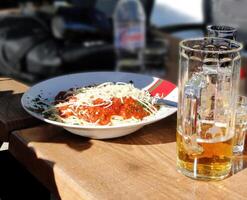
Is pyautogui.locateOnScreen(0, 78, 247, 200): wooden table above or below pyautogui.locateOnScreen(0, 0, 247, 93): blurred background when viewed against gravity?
above

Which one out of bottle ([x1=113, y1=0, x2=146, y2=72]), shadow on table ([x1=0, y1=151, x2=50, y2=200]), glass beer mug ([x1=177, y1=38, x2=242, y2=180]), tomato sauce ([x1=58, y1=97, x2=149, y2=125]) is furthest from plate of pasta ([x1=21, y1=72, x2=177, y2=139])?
bottle ([x1=113, y1=0, x2=146, y2=72])

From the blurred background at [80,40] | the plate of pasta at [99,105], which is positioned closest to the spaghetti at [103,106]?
the plate of pasta at [99,105]

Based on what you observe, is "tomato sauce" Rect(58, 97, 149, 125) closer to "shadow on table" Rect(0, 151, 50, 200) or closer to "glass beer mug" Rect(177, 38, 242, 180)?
"glass beer mug" Rect(177, 38, 242, 180)

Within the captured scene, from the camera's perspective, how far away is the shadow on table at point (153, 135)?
0.93 meters

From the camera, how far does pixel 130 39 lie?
285 cm

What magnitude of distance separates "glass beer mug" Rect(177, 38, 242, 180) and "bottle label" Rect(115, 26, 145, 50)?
2.03m

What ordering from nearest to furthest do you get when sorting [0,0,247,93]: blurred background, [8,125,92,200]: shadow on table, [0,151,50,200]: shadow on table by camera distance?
[8,125,92,200]: shadow on table < [0,151,50,200]: shadow on table < [0,0,247,93]: blurred background

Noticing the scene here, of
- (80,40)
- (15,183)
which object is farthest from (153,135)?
(80,40)

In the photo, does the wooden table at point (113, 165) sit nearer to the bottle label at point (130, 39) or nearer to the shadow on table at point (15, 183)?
the shadow on table at point (15, 183)

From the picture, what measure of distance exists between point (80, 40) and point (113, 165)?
6.65 feet

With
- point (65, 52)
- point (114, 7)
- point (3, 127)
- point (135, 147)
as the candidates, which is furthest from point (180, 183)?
point (114, 7)

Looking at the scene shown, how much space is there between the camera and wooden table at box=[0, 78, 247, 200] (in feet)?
2.47

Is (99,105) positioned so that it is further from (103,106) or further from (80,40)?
(80,40)

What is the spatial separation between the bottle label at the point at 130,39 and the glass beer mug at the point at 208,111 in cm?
203
